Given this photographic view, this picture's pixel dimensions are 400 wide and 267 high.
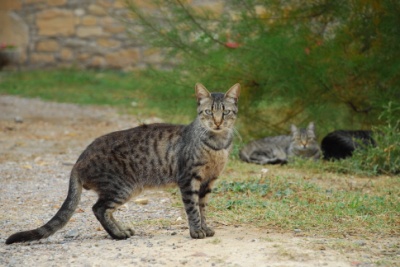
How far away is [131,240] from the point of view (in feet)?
17.5

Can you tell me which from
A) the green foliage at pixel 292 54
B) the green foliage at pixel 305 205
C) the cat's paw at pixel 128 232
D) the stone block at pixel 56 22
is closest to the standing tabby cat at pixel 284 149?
the green foliage at pixel 292 54

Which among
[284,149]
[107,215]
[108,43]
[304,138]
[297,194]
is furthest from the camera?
[108,43]

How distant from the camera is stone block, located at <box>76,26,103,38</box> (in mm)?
16031

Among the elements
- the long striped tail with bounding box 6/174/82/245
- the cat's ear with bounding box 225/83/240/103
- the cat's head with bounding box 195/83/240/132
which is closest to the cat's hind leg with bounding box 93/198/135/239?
the long striped tail with bounding box 6/174/82/245

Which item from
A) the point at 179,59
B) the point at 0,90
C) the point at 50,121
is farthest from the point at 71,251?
the point at 0,90

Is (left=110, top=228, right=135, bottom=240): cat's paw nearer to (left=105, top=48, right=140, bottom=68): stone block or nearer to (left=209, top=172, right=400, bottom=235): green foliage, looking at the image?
(left=209, top=172, right=400, bottom=235): green foliage

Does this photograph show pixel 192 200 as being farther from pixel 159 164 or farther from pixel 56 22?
pixel 56 22

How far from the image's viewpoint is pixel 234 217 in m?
5.98

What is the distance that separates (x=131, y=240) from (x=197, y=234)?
0.49 m

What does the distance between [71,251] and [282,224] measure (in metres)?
1.68

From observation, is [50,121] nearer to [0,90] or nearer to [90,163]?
[0,90]

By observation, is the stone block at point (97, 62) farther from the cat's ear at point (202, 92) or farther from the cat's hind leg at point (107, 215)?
the cat's hind leg at point (107, 215)

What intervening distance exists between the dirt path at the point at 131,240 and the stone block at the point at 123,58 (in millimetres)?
7321

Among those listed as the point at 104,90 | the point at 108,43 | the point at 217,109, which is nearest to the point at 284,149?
the point at 217,109
